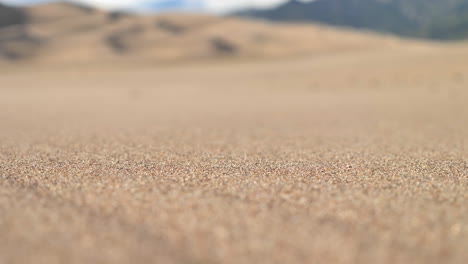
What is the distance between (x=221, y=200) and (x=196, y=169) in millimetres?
1037

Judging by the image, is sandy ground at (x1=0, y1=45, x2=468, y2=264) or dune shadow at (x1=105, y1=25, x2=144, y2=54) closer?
sandy ground at (x1=0, y1=45, x2=468, y2=264)

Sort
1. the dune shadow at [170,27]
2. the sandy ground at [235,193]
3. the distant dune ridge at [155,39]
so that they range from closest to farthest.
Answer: the sandy ground at [235,193], the distant dune ridge at [155,39], the dune shadow at [170,27]

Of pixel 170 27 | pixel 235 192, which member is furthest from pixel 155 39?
pixel 235 192

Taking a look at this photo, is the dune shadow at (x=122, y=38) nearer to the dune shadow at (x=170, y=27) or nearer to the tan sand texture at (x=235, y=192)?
the dune shadow at (x=170, y=27)

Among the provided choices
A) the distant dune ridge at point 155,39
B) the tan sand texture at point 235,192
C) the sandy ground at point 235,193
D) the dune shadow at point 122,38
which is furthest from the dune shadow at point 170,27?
the sandy ground at point 235,193

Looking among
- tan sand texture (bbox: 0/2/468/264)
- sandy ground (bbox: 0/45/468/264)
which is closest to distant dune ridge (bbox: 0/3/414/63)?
tan sand texture (bbox: 0/2/468/264)

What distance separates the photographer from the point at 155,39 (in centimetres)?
4453

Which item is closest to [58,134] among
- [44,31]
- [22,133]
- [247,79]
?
[22,133]

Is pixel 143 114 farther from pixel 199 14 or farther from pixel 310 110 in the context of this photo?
pixel 199 14

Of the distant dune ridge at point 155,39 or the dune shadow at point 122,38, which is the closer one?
the distant dune ridge at point 155,39

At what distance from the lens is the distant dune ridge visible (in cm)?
3941

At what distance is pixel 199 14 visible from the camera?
5659 centimetres

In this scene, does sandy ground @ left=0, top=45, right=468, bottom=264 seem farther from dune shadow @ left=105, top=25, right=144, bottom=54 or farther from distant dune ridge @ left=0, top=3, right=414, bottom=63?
dune shadow @ left=105, top=25, right=144, bottom=54

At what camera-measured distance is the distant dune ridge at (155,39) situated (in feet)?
129
